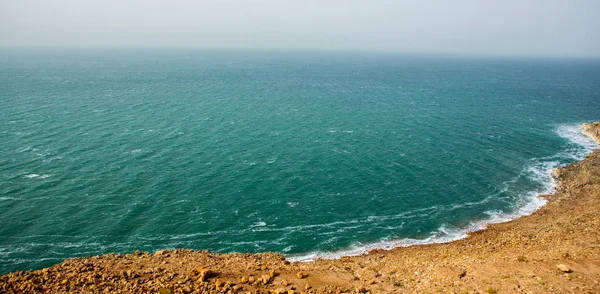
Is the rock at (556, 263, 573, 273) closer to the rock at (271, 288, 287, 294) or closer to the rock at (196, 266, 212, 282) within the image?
the rock at (271, 288, 287, 294)

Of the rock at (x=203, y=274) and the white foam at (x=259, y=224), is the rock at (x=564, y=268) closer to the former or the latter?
the rock at (x=203, y=274)

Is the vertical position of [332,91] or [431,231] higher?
[332,91]

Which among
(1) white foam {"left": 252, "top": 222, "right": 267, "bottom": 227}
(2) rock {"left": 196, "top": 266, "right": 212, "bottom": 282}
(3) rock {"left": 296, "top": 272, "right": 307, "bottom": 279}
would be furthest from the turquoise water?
(2) rock {"left": 196, "top": 266, "right": 212, "bottom": 282}

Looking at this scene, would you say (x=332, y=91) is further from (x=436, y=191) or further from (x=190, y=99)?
(x=436, y=191)

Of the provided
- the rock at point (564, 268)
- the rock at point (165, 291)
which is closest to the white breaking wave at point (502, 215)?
the rock at point (564, 268)

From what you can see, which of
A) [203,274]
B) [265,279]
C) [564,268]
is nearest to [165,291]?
[203,274]

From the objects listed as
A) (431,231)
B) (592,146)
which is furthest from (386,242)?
(592,146)

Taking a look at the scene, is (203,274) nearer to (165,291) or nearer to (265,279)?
(165,291)
